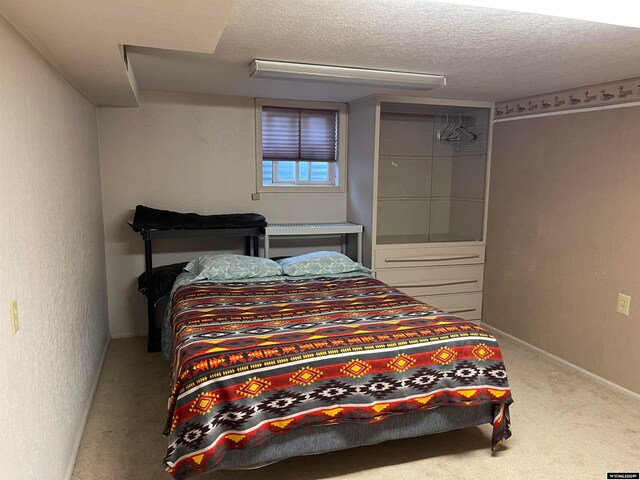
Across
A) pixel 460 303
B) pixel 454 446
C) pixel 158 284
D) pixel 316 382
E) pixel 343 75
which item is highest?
pixel 343 75

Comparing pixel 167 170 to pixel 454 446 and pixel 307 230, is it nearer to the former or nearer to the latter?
pixel 307 230

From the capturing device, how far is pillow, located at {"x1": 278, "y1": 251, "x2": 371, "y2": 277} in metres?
3.53

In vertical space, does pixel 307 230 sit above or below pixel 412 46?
below

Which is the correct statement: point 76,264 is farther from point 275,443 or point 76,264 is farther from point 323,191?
point 323,191

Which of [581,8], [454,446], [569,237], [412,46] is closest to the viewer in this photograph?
[581,8]

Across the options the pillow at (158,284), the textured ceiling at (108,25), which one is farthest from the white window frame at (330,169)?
the textured ceiling at (108,25)

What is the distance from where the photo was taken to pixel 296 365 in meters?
2.08

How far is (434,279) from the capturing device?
4148 millimetres

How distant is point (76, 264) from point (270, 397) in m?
1.41

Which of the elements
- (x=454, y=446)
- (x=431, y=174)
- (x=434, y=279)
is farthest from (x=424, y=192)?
(x=454, y=446)

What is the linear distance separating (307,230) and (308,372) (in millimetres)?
1994

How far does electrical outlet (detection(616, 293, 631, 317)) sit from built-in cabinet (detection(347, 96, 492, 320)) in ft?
4.27

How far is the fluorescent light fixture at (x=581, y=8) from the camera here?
177 cm

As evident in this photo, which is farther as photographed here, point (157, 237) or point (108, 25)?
point (157, 237)
